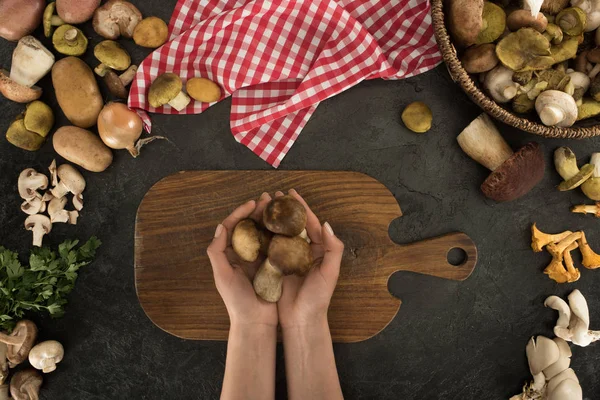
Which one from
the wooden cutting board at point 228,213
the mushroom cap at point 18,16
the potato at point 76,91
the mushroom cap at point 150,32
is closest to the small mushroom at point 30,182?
the potato at point 76,91

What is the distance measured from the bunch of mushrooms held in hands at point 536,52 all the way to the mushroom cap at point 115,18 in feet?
3.80

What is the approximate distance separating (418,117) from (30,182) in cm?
149

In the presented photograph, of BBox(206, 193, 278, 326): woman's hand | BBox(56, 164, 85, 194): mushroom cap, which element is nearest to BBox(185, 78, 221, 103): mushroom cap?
BBox(206, 193, 278, 326): woman's hand

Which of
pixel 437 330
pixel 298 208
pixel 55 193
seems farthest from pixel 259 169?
pixel 437 330

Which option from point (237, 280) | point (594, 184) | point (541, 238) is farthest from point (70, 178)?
point (594, 184)

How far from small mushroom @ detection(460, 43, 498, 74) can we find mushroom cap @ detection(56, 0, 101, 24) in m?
1.38

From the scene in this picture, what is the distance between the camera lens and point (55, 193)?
1.72 m

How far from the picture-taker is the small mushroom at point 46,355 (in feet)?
5.50

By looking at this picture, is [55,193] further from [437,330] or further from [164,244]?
[437,330]

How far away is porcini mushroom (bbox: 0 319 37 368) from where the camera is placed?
166cm

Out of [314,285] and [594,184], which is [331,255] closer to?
[314,285]

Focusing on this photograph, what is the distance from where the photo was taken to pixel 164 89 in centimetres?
161

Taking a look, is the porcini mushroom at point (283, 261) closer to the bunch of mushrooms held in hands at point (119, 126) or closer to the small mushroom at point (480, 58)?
the bunch of mushrooms held in hands at point (119, 126)

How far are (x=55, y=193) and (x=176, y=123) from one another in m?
0.54
